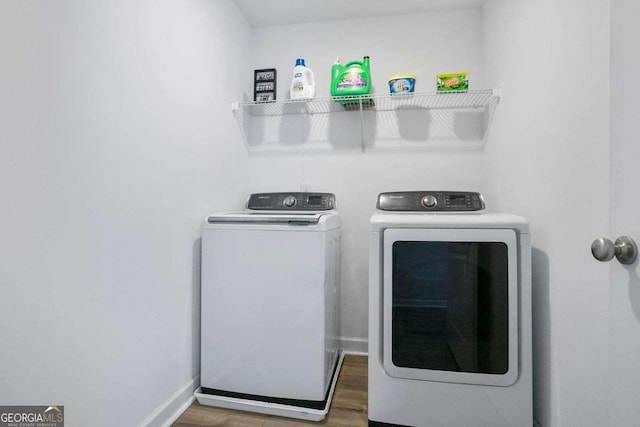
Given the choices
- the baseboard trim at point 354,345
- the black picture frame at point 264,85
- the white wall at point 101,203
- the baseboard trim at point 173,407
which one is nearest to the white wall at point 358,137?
the baseboard trim at point 354,345

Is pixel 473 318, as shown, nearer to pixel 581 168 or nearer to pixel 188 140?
pixel 581 168

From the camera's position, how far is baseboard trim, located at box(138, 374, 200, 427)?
1236 mm

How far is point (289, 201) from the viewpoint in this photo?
186 cm

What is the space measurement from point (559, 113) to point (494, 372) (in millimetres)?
1103

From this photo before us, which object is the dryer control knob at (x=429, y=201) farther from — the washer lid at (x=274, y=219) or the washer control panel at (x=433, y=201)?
the washer lid at (x=274, y=219)

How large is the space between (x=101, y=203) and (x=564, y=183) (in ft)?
5.71

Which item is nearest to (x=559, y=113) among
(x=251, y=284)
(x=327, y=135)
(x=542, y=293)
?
(x=542, y=293)

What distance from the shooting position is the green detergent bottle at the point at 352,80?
1833mm

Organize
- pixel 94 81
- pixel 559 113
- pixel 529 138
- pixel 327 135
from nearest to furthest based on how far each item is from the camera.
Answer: pixel 94 81 < pixel 559 113 < pixel 529 138 < pixel 327 135

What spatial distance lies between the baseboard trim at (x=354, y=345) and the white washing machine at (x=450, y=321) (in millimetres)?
769

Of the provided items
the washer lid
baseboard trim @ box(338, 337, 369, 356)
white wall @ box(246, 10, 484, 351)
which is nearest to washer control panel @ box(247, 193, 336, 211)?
white wall @ box(246, 10, 484, 351)

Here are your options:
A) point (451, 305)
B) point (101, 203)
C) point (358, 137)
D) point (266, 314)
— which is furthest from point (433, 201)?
point (101, 203)

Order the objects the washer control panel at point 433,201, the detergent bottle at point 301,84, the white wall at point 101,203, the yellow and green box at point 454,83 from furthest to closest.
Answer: the detergent bottle at point 301,84 → the yellow and green box at point 454,83 → the washer control panel at point 433,201 → the white wall at point 101,203

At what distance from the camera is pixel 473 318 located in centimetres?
124
